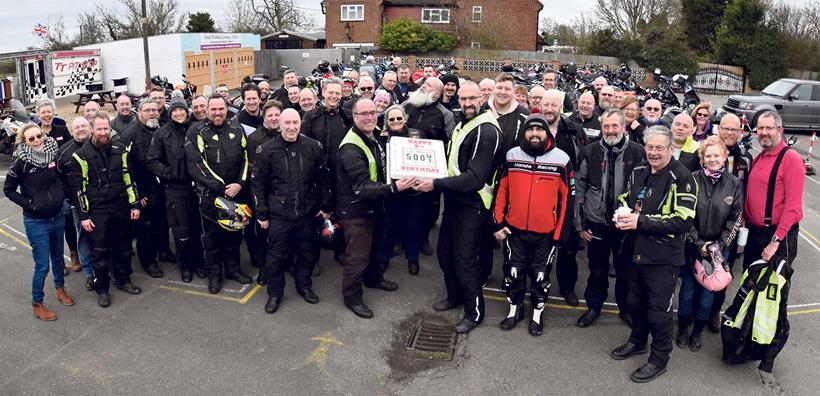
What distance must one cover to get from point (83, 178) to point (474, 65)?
1206 inches

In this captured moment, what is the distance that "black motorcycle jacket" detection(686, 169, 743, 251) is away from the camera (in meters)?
4.93

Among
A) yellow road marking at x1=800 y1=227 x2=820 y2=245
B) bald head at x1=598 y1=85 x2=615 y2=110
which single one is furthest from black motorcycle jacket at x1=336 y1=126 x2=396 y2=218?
yellow road marking at x1=800 y1=227 x2=820 y2=245

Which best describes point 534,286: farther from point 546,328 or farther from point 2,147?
point 2,147

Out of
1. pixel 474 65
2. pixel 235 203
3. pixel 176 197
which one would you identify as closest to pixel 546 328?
pixel 235 203

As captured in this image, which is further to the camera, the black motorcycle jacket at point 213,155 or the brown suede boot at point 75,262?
the brown suede boot at point 75,262

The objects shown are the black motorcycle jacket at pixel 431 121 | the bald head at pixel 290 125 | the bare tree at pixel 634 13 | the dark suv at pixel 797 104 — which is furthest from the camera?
the bare tree at pixel 634 13

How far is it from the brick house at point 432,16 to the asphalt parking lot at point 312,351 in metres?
34.7

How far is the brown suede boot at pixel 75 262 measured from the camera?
689 cm

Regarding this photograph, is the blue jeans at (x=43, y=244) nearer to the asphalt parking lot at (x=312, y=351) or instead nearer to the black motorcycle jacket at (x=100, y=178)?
the black motorcycle jacket at (x=100, y=178)

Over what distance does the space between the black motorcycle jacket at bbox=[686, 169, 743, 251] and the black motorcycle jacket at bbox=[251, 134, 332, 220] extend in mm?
3373

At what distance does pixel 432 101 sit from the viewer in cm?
679

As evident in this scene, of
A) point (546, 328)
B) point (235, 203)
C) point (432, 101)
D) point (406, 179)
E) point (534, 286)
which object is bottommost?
point (546, 328)

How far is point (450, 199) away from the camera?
5.40m

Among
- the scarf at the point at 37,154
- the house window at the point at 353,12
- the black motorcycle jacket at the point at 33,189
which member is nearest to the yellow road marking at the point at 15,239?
the black motorcycle jacket at the point at 33,189
